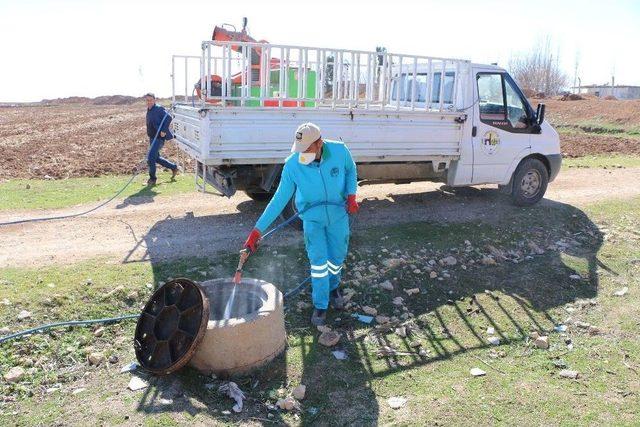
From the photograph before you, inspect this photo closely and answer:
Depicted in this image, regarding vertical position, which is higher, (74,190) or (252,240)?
(252,240)

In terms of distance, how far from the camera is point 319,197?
5.11 metres

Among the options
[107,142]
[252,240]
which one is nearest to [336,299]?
[252,240]

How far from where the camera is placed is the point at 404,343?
5277 millimetres

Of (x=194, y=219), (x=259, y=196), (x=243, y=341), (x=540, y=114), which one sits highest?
(x=540, y=114)

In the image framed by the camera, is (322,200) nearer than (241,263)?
No

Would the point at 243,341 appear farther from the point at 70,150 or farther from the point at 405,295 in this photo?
the point at 70,150

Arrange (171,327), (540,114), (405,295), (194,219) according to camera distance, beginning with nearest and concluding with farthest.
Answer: (171,327), (405,295), (194,219), (540,114)

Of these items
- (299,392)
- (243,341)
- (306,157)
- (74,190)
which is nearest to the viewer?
(299,392)

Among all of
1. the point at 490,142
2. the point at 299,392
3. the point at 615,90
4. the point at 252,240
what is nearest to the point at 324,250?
the point at 252,240

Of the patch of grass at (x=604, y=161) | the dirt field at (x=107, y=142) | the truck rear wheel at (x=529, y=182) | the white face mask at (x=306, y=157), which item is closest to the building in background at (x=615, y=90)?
the dirt field at (x=107, y=142)

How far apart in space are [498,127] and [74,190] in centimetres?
731

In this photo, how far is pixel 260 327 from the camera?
4.59 m

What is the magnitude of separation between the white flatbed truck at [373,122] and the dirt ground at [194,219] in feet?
1.69

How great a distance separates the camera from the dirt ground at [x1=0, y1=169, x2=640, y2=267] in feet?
22.3
